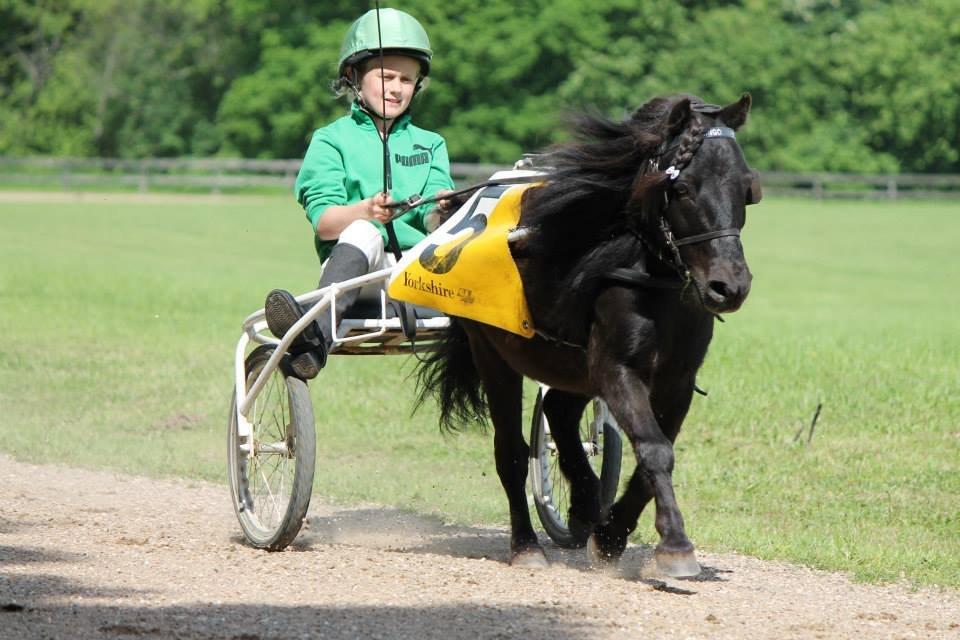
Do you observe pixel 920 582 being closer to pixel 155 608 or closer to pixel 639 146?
pixel 639 146

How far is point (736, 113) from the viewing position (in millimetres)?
5020

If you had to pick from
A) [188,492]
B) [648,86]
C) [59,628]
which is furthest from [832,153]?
[59,628]

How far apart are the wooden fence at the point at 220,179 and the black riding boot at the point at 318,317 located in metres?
39.2

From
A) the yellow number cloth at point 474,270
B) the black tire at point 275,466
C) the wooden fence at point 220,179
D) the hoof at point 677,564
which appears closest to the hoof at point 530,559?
the black tire at point 275,466

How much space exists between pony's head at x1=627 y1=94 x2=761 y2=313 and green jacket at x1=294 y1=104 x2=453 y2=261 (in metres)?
1.56

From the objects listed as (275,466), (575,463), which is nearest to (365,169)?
(275,466)

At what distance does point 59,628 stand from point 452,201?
2638 millimetres

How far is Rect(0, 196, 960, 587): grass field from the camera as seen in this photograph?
295 inches

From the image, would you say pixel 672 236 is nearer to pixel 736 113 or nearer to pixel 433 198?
→ pixel 736 113

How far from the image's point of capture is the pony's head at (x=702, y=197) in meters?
4.79

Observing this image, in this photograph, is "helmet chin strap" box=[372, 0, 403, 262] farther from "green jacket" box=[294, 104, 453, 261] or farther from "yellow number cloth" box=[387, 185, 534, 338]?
"yellow number cloth" box=[387, 185, 534, 338]

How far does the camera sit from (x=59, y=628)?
4.38 m

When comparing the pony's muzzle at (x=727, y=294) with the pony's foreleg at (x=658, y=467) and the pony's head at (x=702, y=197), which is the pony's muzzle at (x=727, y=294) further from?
the pony's foreleg at (x=658, y=467)

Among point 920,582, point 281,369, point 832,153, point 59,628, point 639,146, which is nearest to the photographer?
point 59,628
